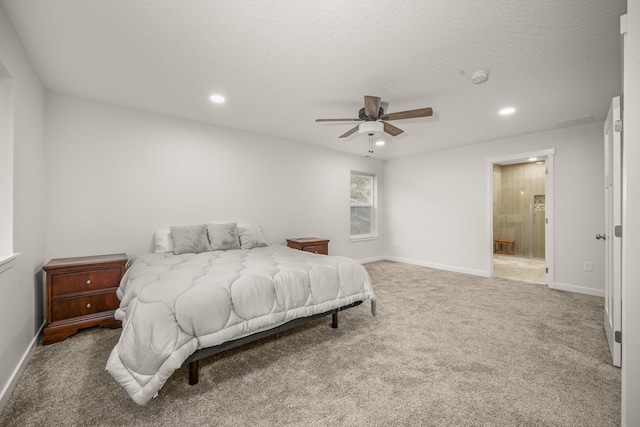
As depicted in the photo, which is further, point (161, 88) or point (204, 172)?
point (204, 172)

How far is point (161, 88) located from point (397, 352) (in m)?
3.41

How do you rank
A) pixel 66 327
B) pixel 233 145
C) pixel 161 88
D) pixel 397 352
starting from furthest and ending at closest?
pixel 233 145, pixel 161 88, pixel 66 327, pixel 397 352

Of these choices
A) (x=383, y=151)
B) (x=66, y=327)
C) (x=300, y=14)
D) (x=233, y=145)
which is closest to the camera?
(x=300, y=14)

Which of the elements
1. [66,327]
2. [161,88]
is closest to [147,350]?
[66,327]

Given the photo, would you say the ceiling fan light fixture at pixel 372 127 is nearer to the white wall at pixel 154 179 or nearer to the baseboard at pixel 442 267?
the white wall at pixel 154 179

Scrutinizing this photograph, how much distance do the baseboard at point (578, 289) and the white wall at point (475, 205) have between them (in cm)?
1

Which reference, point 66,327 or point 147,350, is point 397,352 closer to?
point 147,350

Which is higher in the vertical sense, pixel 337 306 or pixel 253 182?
pixel 253 182

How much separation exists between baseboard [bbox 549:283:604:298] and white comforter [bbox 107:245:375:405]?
343 cm

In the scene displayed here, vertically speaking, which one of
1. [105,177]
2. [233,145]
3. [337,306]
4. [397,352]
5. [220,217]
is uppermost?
[233,145]

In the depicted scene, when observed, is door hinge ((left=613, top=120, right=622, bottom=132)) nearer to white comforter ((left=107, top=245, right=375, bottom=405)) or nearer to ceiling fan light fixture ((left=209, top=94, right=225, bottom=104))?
white comforter ((left=107, top=245, right=375, bottom=405))

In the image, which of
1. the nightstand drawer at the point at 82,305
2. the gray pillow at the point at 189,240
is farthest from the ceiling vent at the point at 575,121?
the nightstand drawer at the point at 82,305

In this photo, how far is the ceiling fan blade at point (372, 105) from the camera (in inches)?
98.0

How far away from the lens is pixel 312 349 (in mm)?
2264
